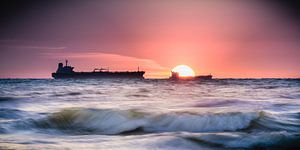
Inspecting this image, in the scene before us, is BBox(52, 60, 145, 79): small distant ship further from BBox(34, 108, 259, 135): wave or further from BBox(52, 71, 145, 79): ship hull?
BBox(34, 108, 259, 135): wave

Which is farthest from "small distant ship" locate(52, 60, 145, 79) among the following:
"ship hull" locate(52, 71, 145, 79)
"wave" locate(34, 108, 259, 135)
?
"wave" locate(34, 108, 259, 135)

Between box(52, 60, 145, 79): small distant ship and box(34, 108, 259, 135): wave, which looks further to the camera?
box(52, 60, 145, 79): small distant ship

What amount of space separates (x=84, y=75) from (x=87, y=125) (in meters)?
130

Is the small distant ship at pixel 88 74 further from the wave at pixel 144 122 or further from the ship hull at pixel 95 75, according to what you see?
the wave at pixel 144 122

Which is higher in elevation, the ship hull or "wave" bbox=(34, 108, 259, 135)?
the ship hull

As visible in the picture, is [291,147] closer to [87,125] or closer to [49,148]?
[49,148]

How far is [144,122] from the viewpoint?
1010 centimetres

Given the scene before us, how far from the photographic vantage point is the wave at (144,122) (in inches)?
364

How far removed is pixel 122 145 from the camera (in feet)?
22.1

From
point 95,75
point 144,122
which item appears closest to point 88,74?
point 95,75

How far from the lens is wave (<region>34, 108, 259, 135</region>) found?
9.26 metres

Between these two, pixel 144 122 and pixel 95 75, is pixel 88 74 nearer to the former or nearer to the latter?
pixel 95 75

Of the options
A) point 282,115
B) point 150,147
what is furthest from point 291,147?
point 282,115

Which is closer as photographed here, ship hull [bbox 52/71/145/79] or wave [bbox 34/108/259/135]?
wave [bbox 34/108/259/135]
